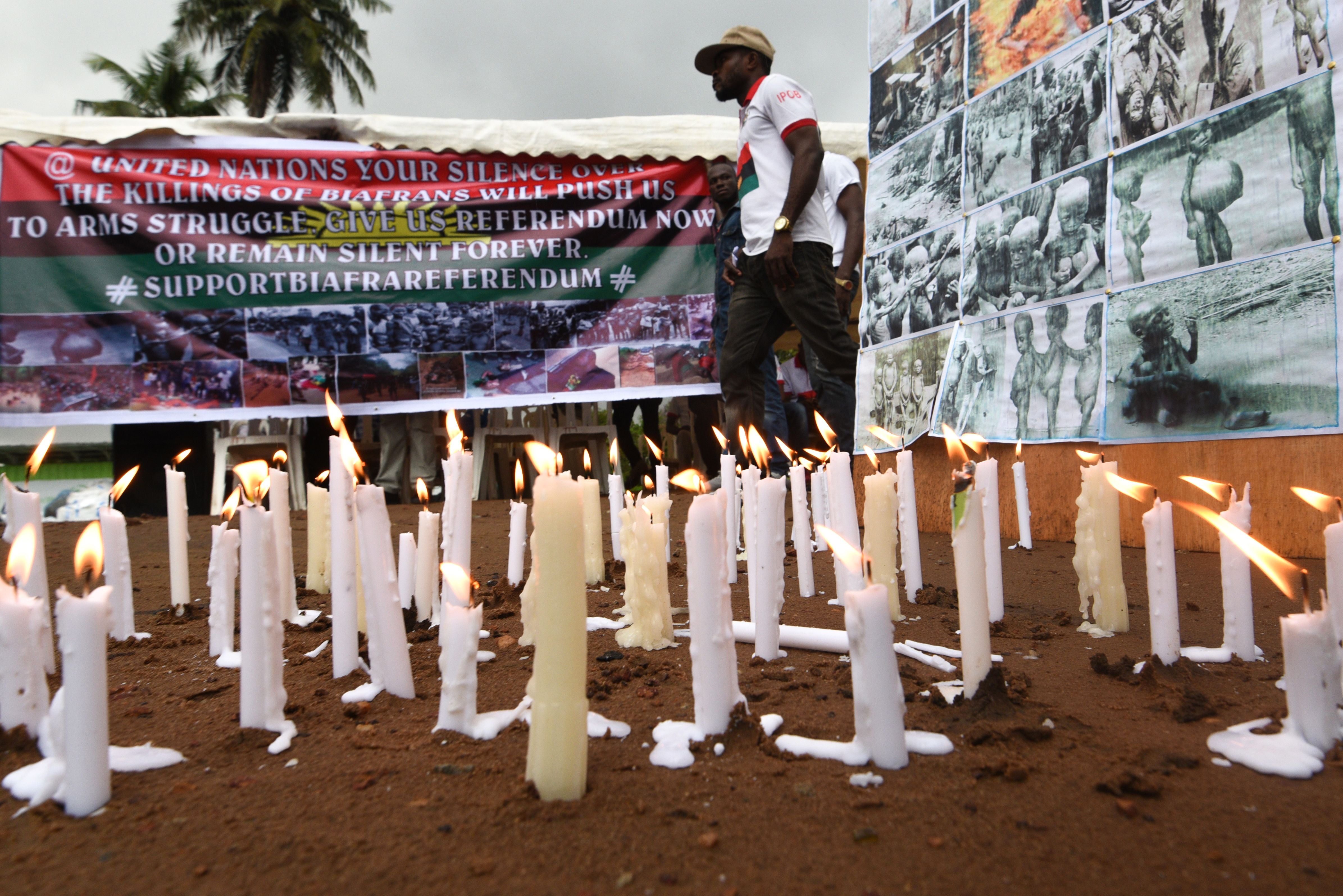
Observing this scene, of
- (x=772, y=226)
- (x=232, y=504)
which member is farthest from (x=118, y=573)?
(x=772, y=226)

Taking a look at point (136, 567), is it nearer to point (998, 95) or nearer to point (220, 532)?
point (220, 532)

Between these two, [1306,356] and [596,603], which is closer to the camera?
[596,603]

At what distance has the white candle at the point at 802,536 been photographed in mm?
2572

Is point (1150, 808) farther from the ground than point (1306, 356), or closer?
closer

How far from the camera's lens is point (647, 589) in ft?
6.48

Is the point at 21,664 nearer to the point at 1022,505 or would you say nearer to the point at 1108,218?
the point at 1022,505

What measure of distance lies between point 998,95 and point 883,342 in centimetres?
136

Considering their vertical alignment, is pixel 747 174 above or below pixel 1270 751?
above

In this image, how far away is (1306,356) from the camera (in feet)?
9.26

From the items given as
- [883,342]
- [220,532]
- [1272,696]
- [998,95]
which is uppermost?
[998,95]

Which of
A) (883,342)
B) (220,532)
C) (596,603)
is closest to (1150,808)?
(596,603)

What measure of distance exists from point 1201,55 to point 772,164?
1.73 m

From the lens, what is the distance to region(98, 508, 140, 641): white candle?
82.6 inches

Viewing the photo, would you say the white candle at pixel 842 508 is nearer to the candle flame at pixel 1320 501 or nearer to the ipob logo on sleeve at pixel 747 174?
the candle flame at pixel 1320 501
